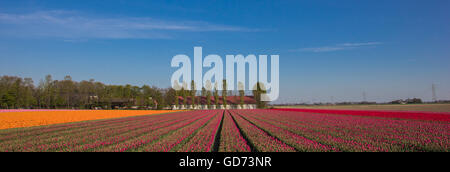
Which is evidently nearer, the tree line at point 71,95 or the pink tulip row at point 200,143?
the pink tulip row at point 200,143

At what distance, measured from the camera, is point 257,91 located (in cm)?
11831

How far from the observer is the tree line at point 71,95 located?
92.9m

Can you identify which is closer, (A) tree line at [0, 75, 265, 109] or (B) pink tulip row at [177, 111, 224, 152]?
(B) pink tulip row at [177, 111, 224, 152]

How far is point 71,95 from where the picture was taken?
371 ft

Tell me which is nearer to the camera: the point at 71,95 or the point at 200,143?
the point at 200,143

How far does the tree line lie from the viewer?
92.9 metres
